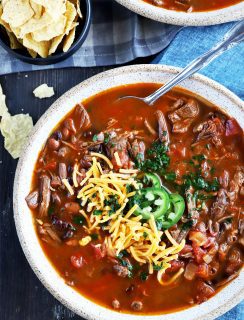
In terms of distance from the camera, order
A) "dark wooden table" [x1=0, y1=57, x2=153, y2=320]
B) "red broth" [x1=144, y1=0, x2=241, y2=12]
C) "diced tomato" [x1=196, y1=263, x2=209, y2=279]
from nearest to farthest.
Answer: "diced tomato" [x1=196, y1=263, x2=209, y2=279] < "red broth" [x1=144, y1=0, x2=241, y2=12] < "dark wooden table" [x1=0, y1=57, x2=153, y2=320]

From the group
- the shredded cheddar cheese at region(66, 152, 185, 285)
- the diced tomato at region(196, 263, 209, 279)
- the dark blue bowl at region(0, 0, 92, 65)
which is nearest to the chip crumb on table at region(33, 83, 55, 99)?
the dark blue bowl at region(0, 0, 92, 65)

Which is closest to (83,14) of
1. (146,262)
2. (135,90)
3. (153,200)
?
(135,90)

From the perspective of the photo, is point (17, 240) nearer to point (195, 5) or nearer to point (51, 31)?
point (51, 31)

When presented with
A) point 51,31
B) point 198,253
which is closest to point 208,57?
point 51,31

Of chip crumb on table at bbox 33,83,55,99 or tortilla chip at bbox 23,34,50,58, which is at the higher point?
tortilla chip at bbox 23,34,50,58

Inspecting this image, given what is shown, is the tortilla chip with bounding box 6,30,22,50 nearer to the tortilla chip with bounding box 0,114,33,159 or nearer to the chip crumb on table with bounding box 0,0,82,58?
the chip crumb on table with bounding box 0,0,82,58

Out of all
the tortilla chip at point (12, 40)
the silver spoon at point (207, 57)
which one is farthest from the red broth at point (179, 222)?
the tortilla chip at point (12, 40)

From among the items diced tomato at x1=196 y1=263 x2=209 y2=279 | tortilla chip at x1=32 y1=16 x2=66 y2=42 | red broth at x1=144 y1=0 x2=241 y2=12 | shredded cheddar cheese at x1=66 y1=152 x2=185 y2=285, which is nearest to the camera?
shredded cheddar cheese at x1=66 y1=152 x2=185 y2=285

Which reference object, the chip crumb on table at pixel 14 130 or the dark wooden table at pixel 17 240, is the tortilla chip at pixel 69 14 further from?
the chip crumb on table at pixel 14 130
